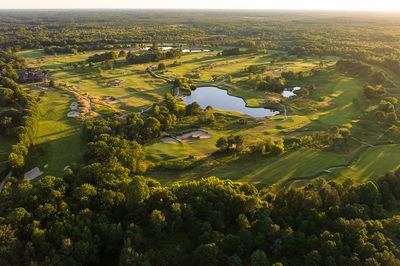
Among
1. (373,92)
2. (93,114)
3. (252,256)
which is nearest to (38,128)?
(93,114)

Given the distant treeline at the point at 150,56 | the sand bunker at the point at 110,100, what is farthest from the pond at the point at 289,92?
the distant treeline at the point at 150,56

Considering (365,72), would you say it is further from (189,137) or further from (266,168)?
(266,168)

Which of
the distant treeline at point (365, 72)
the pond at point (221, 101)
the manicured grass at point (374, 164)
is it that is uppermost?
the distant treeline at point (365, 72)

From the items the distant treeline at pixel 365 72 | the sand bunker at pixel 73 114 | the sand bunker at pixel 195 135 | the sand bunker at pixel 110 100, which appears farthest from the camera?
the distant treeline at pixel 365 72

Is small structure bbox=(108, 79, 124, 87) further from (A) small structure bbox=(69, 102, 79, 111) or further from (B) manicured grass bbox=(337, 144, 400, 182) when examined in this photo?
(B) manicured grass bbox=(337, 144, 400, 182)

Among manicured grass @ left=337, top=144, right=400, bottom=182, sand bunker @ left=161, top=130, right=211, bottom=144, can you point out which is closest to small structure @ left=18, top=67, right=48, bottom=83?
sand bunker @ left=161, top=130, right=211, bottom=144

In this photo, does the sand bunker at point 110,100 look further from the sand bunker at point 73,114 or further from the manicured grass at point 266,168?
the manicured grass at point 266,168
